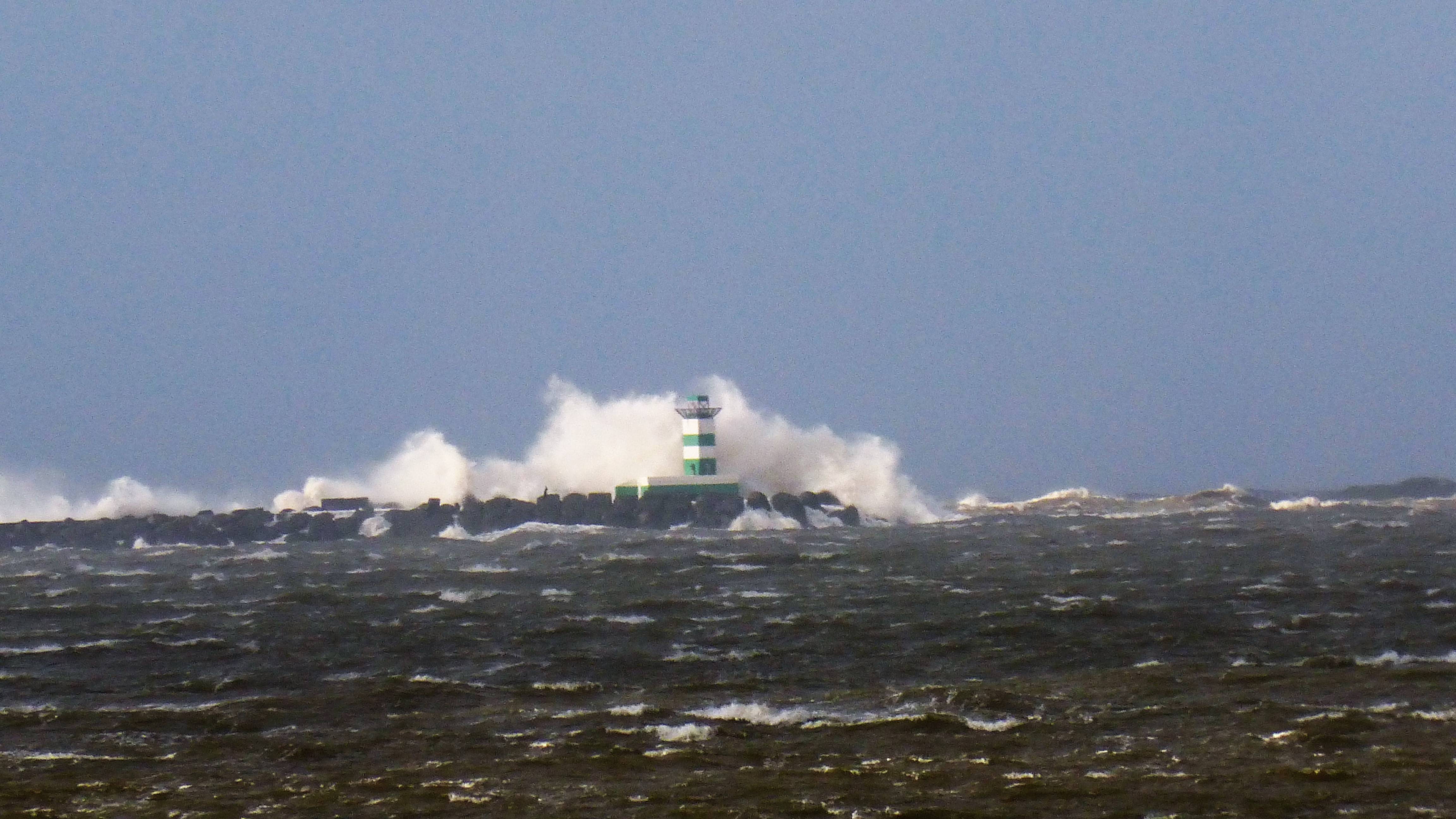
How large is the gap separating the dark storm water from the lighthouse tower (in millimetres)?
44806

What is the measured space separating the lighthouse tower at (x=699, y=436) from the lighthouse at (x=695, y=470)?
19 millimetres

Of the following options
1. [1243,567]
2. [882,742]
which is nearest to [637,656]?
[882,742]

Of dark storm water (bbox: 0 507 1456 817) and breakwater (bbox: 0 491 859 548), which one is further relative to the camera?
breakwater (bbox: 0 491 859 548)

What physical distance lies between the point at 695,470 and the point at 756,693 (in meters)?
69.1

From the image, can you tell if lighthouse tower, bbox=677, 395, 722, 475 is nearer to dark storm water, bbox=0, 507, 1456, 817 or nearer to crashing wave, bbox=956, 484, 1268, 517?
crashing wave, bbox=956, 484, 1268, 517

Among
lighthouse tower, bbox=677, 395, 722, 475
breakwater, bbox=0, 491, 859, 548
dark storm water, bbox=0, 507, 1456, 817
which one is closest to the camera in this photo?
dark storm water, bbox=0, 507, 1456, 817

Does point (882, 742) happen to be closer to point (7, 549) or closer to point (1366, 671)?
point (1366, 671)

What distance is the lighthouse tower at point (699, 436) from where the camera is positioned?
90875 millimetres

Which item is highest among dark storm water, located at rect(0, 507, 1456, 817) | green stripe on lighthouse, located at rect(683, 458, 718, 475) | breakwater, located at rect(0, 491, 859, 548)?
green stripe on lighthouse, located at rect(683, 458, 718, 475)

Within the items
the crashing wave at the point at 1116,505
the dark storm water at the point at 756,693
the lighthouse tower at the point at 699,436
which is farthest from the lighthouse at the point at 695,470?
the dark storm water at the point at 756,693

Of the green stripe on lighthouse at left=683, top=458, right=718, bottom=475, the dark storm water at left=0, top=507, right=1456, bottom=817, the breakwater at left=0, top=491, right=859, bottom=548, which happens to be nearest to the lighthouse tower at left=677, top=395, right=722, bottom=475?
the green stripe on lighthouse at left=683, top=458, right=718, bottom=475

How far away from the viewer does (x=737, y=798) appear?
632 inches

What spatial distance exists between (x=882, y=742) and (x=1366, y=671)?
864cm

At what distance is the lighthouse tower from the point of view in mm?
90875
